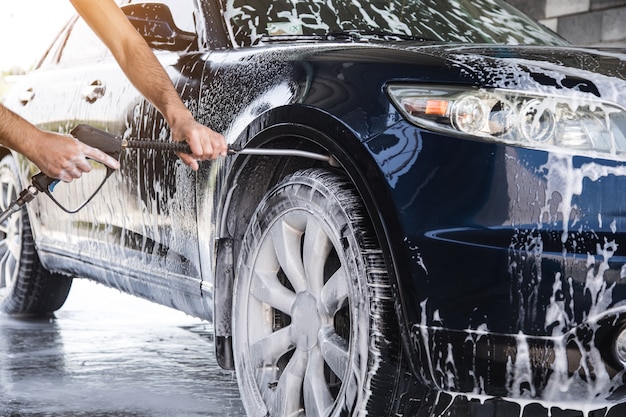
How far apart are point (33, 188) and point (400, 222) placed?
103 centimetres

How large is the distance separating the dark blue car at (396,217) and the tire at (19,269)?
1.76m

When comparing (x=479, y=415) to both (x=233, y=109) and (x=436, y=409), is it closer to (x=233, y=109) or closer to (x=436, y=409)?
(x=436, y=409)

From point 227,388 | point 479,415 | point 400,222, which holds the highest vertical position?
point 400,222

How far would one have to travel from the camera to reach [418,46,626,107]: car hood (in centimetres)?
249

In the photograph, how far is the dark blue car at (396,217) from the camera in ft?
7.89

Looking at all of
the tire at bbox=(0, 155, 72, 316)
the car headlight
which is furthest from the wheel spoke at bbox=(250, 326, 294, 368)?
the tire at bbox=(0, 155, 72, 316)

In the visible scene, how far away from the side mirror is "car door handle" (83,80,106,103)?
0.45 metres

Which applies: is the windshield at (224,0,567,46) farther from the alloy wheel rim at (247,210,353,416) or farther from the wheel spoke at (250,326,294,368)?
the wheel spoke at (250,326,294,368)

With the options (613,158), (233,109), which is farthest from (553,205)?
(233,109)

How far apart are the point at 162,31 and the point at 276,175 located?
90 centimetres

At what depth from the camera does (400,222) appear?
99.3 inches

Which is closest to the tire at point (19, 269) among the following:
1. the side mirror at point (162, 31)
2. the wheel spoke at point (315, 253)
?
the side mirror at point (162, 31)

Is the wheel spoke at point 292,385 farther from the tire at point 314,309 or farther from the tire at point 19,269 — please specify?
the tire at point 19,269

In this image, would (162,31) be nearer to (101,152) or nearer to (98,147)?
(98,147)
